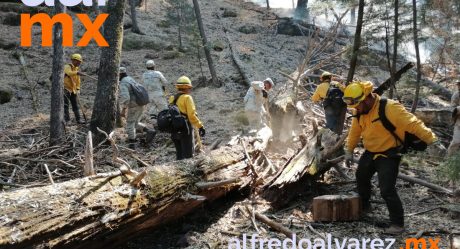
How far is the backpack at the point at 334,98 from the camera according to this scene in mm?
8875

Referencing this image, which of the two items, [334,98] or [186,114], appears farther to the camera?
[334,98]

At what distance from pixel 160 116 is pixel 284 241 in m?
3.19

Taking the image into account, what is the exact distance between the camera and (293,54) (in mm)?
18719

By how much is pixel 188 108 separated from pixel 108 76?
3411 mm

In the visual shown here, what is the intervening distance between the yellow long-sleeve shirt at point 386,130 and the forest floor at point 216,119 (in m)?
1.17

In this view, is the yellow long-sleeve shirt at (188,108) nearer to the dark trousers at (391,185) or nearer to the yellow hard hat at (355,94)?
the yellow hard hat at (355,94)

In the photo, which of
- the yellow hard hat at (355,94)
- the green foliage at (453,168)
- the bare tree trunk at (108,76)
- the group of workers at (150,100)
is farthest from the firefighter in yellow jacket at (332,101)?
the bare tree trunk at (108,76)

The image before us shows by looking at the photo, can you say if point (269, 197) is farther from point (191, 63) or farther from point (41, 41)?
point (41, 41)

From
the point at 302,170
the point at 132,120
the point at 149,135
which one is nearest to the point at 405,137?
the point at 302,170

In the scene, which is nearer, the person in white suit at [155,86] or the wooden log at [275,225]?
the wooden log at [275,225]

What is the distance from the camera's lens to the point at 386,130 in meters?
5.22

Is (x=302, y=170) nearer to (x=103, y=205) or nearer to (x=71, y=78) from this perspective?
(x=103, y=205)

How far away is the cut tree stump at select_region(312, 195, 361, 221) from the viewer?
5.61m

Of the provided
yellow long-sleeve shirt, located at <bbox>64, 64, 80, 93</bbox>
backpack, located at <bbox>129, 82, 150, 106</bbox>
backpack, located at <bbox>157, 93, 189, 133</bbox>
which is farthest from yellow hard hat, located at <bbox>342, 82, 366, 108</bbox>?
yellow long-sleeve shirt, located at <bbox>64, 64, 80, 93</bbox>
